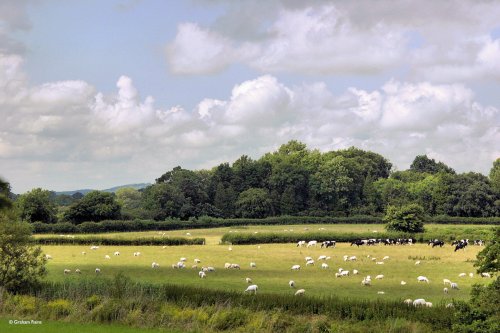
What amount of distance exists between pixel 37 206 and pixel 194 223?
95.5ft

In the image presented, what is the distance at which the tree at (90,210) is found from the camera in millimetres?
105875

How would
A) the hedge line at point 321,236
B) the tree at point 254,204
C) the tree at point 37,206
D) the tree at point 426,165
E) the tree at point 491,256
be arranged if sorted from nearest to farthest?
the tree at point 491,256, the hedge line at point 321,236, the tree at point 37,206, the tree at point 254,204, the tree at point 426,165

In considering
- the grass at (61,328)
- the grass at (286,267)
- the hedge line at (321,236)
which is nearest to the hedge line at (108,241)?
the grass at (286,267)

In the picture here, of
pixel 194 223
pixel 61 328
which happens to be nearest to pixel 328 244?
pixel 194 223

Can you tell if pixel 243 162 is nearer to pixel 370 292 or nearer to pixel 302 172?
pixel 302 172

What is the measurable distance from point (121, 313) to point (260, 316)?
601 cm

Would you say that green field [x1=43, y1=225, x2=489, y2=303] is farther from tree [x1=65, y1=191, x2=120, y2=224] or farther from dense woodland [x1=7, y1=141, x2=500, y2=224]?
dense woodland [x1=7, y1=141, x2=500, y2=224]

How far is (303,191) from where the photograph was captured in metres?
153

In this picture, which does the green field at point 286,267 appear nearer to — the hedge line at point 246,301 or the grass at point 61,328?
the hedge line at point 246,301

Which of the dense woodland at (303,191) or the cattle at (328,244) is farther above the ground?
the dense woodland at (303,191)

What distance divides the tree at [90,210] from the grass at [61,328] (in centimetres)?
8414

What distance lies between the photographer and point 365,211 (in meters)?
142

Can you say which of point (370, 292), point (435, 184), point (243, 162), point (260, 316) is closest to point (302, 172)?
point (243, 162)

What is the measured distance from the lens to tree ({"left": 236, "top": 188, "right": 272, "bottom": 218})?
13650 centimetres
